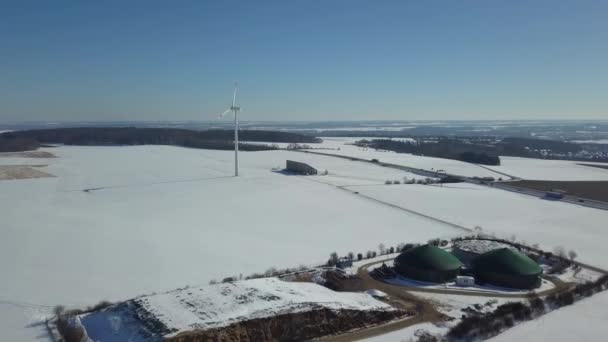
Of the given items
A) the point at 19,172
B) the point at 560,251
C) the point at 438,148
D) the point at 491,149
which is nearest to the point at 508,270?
the point at 560,251

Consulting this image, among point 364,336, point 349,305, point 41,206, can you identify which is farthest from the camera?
point 41,206

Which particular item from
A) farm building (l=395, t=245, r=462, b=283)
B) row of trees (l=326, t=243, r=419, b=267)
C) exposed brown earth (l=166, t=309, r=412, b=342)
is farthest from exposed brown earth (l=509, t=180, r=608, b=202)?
exposed brown earth (l=166, t=309, r=412, b=342)

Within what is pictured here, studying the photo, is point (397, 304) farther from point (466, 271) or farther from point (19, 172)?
point (19, 172)

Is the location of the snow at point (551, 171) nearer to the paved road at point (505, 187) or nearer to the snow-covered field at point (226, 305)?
the paved road at point (505, 187)

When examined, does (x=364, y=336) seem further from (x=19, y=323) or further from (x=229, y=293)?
(x=19, y=323)

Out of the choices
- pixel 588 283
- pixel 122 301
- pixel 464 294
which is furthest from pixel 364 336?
pixel 588 283

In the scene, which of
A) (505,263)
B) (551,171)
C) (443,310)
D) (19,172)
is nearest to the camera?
(443,310)
